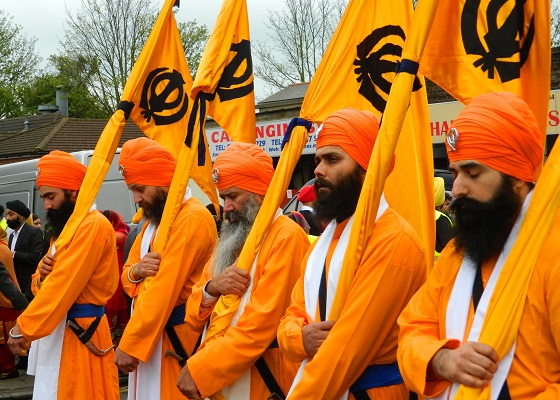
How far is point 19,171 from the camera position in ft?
52.3

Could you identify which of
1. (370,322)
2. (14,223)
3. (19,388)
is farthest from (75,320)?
(14,223)

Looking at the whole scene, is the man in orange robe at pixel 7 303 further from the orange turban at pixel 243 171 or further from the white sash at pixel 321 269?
the white sash at pixel 321 269

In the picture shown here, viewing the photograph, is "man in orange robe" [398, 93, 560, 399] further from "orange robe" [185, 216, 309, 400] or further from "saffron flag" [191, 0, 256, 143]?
"saffron flag" [191, 0, 256, 143]

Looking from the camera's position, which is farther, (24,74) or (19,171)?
(24,74)

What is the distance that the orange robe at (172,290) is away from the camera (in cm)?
536

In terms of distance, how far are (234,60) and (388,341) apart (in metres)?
2.97

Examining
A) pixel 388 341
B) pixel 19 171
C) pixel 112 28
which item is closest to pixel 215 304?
pixel 388 341

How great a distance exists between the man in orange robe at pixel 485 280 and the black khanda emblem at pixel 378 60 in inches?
66.0

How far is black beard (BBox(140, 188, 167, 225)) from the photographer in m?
5.94

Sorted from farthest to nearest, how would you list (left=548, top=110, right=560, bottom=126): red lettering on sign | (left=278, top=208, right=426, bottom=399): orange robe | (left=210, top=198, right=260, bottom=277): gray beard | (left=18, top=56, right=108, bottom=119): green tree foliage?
1. (left=18, top=56, right=108, bottom=119): green tree foliage
2. (left=548, top=110, right=560, bottom=126): red lettering on sign
3. (left=210, top=198, right=260, bottom=277): gray beard
4. (left=278, top=208, right=426, bottom=399): orange robe

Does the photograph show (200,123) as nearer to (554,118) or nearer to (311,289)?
(311,289)

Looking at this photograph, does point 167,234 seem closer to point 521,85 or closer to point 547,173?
point 521,85

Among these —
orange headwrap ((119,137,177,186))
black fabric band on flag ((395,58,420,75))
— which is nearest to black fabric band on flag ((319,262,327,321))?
black fabric band on flag ((395,58,420,75))

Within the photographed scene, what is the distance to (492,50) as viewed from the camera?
406 cm
